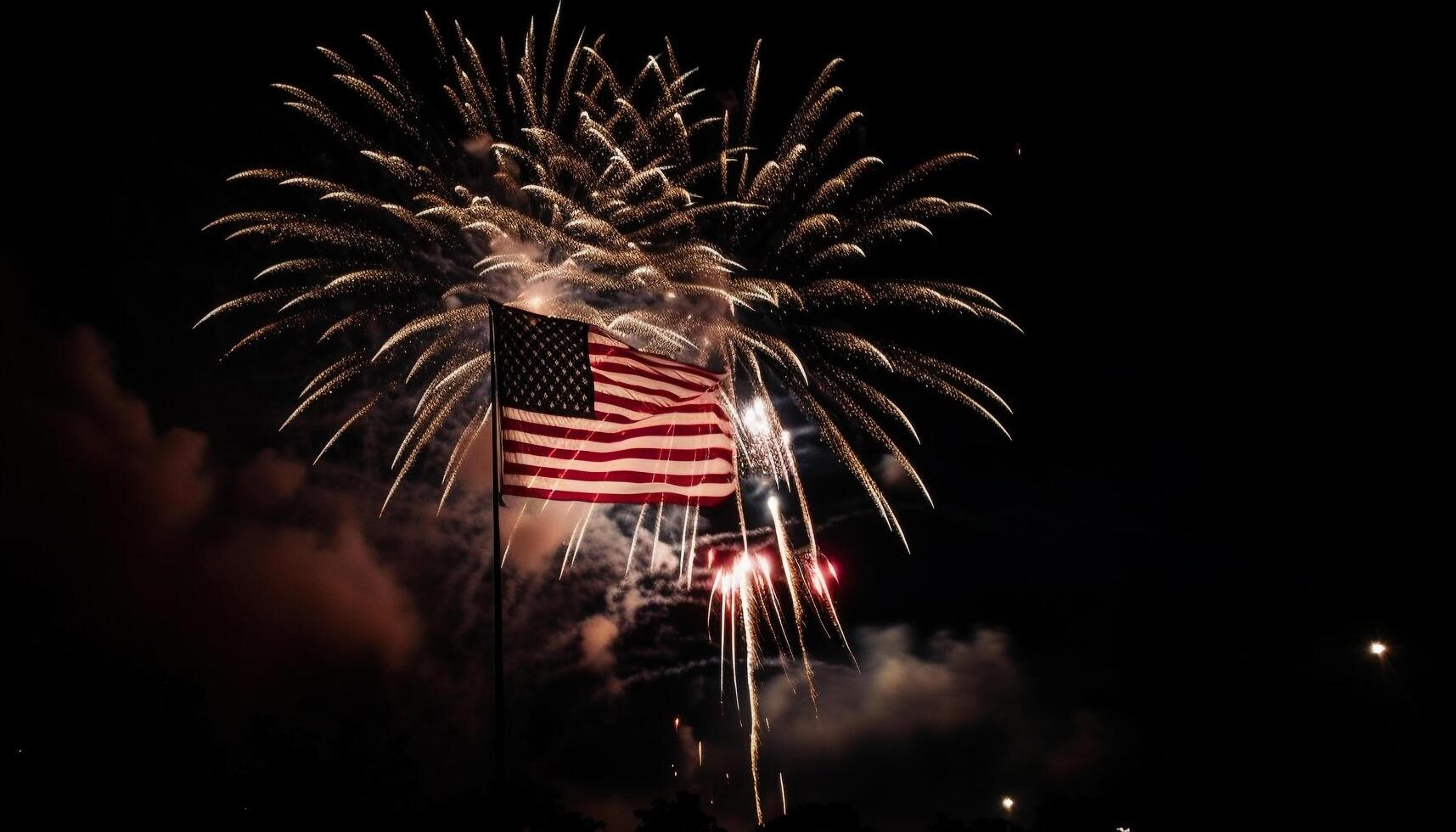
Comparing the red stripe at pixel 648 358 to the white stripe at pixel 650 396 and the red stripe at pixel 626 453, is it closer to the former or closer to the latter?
the white stripe at pixel 650 396

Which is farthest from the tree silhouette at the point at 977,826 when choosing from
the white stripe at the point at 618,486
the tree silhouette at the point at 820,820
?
the white stripe at the point at 618,486

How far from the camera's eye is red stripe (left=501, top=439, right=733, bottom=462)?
11195 mm

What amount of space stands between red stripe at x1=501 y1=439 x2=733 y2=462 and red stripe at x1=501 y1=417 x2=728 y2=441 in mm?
183

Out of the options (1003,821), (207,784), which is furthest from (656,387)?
(1003,821)

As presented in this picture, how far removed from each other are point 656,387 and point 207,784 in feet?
115

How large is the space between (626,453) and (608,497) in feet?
2.45

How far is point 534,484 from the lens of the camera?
11211 mm

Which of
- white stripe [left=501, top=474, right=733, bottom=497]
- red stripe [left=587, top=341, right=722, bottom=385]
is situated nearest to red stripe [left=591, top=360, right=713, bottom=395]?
red stripe [left=587, top=341, right=722, bottom=385]

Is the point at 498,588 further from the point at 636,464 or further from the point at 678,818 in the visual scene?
the point at 678,818

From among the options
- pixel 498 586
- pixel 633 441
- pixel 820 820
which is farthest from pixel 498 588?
pixel 820 820

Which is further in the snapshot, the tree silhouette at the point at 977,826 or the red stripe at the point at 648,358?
the tree silhouette at the point at 977,826

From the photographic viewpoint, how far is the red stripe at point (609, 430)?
37.1 feet

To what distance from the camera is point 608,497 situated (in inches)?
493

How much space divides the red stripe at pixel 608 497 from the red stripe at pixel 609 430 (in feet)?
2.47
